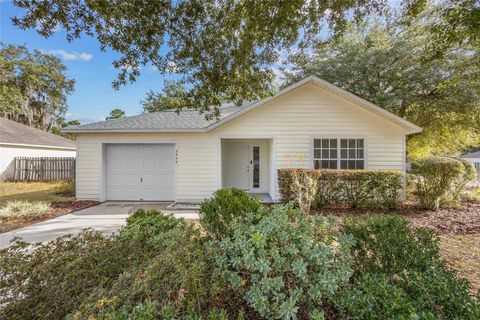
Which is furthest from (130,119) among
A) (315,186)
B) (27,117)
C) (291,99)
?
(27,117)

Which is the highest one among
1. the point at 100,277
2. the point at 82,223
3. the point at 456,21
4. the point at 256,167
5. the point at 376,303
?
the point at 456,21

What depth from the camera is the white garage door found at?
10.1 meters

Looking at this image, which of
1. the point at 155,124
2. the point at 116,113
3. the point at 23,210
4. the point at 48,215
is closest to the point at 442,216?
the point at 155,124

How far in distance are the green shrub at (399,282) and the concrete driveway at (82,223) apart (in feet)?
18.4

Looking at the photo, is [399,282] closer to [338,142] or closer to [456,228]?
[456,228]

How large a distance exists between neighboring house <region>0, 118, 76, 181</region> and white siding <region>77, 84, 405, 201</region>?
10.6 metres

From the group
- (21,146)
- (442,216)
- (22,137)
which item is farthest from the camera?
(22,137)

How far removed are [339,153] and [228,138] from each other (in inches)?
169

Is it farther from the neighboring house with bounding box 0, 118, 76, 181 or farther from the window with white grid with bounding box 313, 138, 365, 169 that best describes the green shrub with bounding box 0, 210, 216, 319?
the neighboring house with bounding box 0, 118, 76, 181

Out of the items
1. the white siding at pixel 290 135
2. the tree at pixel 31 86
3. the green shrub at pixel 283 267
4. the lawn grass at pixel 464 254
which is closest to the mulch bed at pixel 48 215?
the white siding at pixel 290 135

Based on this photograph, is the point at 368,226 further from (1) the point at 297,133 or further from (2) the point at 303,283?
(1) the point at 297,133

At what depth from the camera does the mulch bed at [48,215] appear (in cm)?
667

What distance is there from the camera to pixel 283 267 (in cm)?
219

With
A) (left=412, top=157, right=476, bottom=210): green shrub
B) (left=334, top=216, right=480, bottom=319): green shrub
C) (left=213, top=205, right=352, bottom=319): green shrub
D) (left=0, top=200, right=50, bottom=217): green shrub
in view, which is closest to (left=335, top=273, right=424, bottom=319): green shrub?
(left=334, top=216, right=480, bottom=319): green shrub
